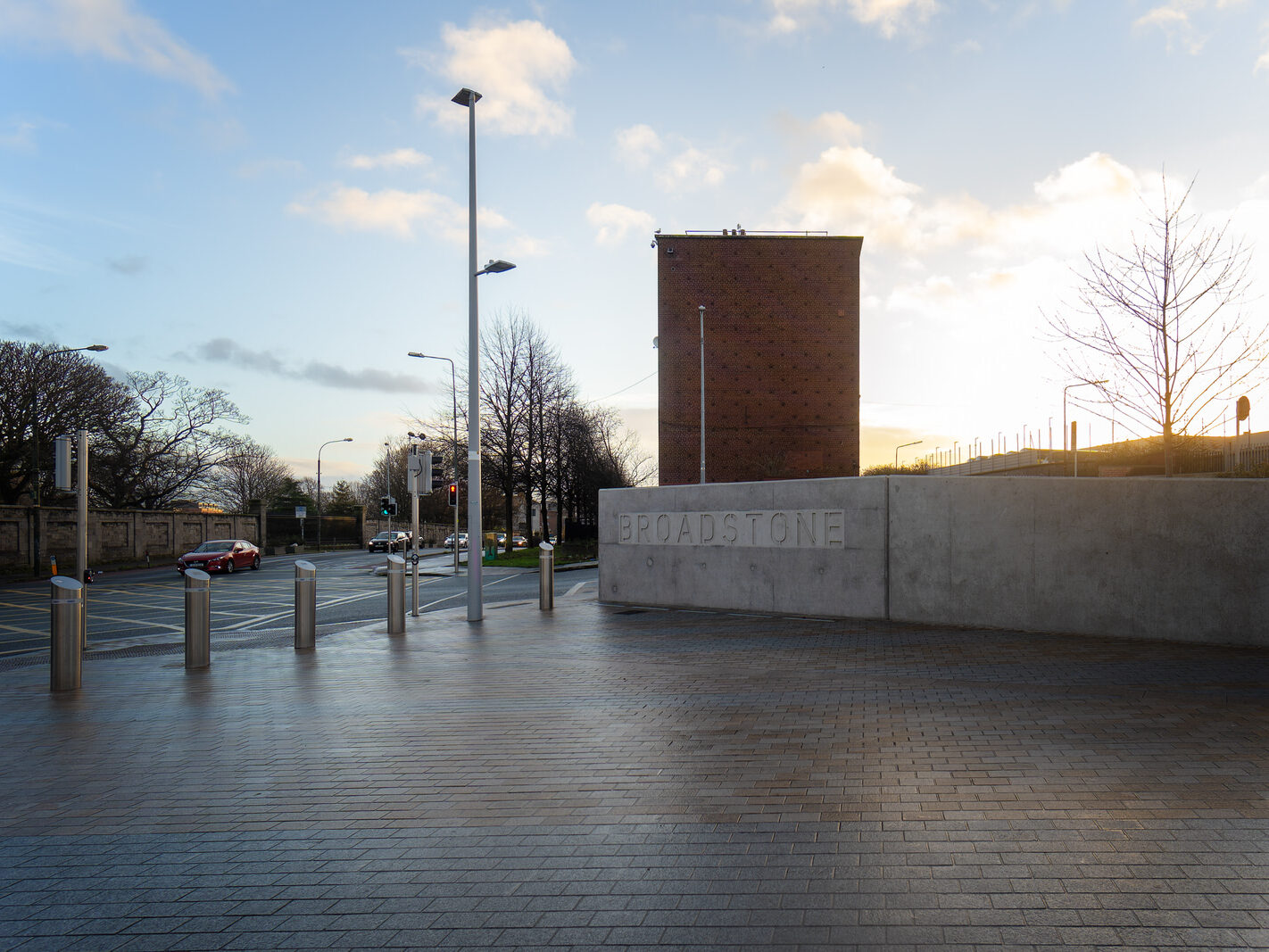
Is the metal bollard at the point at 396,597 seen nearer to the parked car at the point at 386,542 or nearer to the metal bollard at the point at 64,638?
the metal bollard at the point at 64,638

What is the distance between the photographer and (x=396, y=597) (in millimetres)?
13156

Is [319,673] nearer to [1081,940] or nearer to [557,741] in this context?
[557,741]

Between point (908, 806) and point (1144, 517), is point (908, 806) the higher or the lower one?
the lower one

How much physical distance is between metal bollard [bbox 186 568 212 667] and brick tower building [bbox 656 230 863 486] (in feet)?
123

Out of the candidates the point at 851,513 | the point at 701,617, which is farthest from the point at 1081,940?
the point at 701,617

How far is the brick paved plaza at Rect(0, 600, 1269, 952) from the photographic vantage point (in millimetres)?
3451

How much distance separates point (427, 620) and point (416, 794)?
33.6 feet

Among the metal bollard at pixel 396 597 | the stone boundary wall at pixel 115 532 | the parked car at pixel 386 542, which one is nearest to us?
the metal bollard at pixel 396 597

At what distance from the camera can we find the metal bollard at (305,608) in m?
11.6

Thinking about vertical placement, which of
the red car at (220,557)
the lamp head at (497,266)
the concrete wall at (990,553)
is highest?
the lamp head at (497,266)

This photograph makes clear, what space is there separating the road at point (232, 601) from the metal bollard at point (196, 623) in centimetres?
444

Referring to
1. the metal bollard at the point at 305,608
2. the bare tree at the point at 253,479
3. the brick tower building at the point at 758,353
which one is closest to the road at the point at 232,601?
the metal bollard at the point at 305,608

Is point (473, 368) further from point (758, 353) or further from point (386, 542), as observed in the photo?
point (386, 542)

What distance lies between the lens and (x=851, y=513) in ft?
42.2
